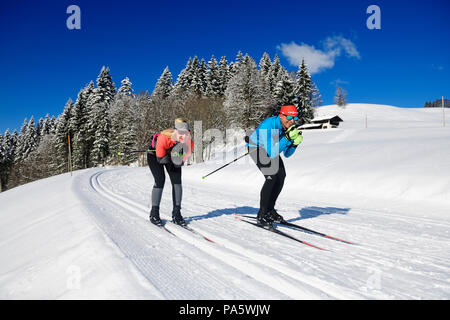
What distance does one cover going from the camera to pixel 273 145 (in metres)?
4.26

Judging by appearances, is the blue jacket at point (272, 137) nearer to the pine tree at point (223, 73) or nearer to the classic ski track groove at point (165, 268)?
the classic ski track groove at point (165, 268)

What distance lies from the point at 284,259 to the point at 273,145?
Result: 1.96 m

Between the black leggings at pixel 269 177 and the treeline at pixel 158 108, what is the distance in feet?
80.9

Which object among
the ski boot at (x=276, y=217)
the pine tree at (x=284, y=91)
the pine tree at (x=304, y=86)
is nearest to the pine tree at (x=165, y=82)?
the pine tree at (x=284, y=91)

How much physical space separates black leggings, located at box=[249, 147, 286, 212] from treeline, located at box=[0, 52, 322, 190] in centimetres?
2465

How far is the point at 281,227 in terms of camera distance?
4.33 meters

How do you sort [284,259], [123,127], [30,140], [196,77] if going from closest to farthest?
[284,259], [123,127], [196,77], [30,140]

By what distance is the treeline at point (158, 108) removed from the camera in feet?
107

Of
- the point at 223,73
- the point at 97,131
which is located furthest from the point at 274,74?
the point at 97,131

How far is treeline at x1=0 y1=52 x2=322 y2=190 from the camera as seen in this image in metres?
32.6

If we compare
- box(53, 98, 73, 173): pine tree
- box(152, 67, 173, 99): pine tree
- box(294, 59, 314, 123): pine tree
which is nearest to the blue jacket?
box(294, 59, 314, 123): pine tree

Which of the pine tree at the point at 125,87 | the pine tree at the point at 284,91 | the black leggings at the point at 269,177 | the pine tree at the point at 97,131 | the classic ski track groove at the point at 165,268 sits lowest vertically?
the classic ski track groove at the point at 165,268

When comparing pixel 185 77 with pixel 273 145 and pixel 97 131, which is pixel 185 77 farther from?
pixel 273 145

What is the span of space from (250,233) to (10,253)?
3.49 m
